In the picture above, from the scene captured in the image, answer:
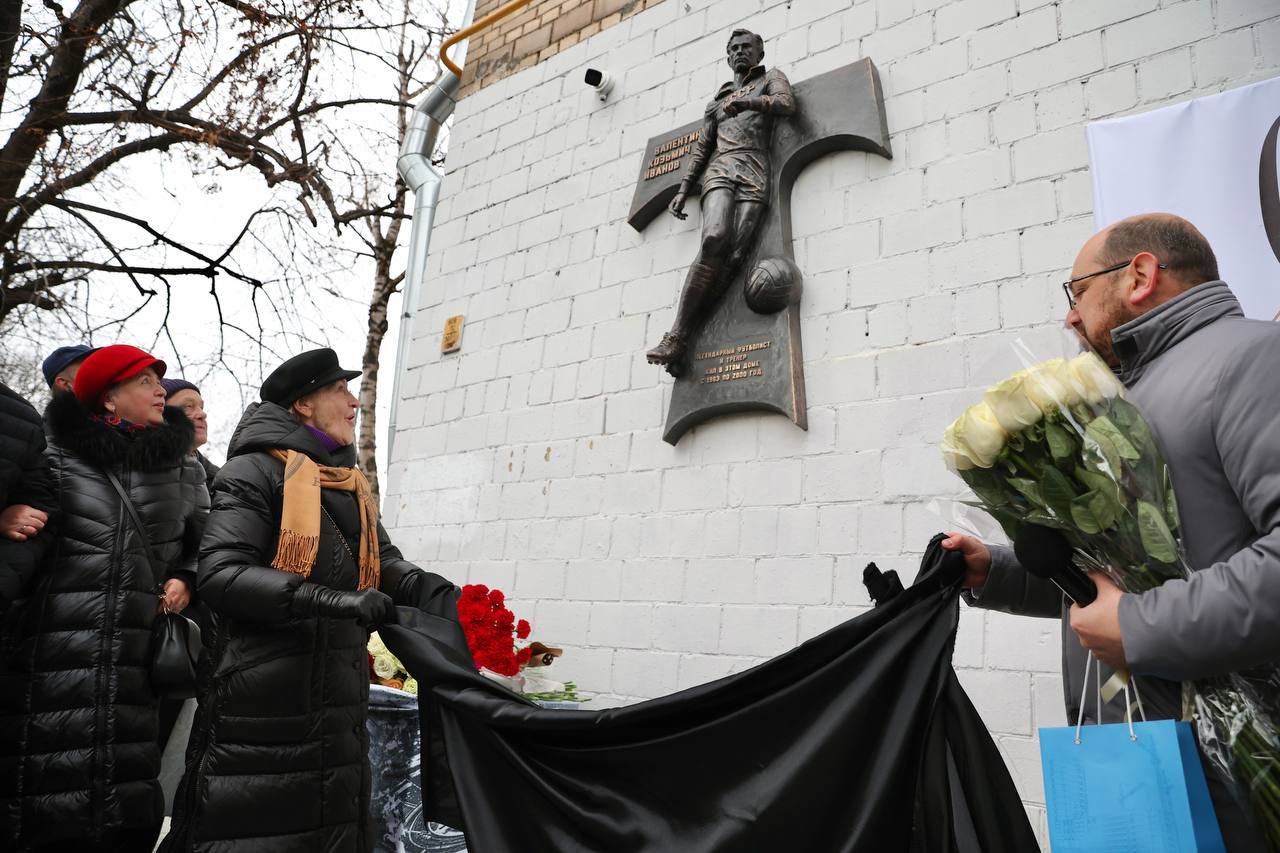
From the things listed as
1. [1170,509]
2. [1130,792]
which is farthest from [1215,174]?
[1130,792]

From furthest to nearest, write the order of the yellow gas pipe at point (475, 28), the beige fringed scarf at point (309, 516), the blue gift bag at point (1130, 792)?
the yellow gas pipe at point (475, 28)
the beige fringed scarf at point (309, 516)
the blue gift bag at point (1130, 792)

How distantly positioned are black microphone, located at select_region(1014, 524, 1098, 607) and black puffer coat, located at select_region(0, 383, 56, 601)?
97.8 inches

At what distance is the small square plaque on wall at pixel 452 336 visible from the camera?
5047 millimetres

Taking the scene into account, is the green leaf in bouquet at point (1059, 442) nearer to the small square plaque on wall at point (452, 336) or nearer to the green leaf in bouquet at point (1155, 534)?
the green leaf in bouquet at point (1155, 534)

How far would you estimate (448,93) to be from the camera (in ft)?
20.6

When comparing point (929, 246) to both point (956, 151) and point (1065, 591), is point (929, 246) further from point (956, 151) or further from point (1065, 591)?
point (1065, 591)

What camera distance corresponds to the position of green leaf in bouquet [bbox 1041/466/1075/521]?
133 cm

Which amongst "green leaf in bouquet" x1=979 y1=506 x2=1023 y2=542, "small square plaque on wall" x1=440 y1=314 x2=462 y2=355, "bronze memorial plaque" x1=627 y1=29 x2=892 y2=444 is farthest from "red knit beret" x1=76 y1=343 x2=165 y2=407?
"green leaf in bouquet" x1=979 y1=506 x2=1023 y2=542

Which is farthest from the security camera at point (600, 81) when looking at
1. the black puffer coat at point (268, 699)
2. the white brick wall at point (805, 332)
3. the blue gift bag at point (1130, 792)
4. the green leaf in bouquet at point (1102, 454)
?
the blue gift bag at point (1130, 792)

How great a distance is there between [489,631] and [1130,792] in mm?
2613

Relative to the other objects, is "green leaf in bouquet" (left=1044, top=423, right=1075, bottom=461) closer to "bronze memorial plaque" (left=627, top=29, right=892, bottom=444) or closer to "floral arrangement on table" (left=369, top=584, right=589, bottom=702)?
"bronze memorial plaque" (left=627, top=29, right=892, bottom=444)

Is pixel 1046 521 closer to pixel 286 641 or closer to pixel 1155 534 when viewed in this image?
pixel 1155 534

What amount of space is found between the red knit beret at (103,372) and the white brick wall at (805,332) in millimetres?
1883

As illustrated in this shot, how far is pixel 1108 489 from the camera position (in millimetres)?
1305
